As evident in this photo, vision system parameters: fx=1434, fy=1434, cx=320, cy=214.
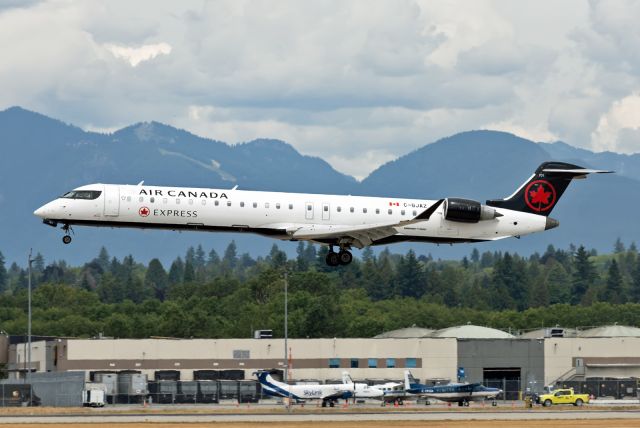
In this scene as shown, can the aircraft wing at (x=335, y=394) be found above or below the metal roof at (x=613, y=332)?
below

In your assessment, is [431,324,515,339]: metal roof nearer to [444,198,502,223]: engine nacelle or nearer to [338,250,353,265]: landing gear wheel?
[444,198,502,223]: engine nacelle

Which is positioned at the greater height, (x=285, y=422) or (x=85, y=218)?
(x=85, y=218)

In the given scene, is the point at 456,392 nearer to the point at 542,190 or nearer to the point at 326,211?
the point at 542,190

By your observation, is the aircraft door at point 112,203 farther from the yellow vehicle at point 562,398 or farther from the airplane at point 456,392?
the yellow vehicle at point 562,398

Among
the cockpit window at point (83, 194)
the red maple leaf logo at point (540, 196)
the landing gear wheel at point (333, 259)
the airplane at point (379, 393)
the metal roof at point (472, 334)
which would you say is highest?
the red maple leaf logo at point (540, 196)

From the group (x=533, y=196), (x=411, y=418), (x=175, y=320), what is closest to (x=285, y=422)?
(x=411, y=418)

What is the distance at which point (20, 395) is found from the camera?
342ft

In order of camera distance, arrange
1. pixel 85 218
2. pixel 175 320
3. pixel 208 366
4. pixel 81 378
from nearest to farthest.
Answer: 1. pixel 85 218
2. pixel 81 378
3. pixel 208 366
4. pixel 175 320

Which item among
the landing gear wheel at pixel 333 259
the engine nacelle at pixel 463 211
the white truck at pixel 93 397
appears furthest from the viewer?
the white truck at pixel 93 397

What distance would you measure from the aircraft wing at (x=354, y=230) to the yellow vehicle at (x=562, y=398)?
31039 millimetres

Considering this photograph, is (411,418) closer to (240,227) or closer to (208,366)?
(240,227)

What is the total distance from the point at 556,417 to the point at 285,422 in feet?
57.2

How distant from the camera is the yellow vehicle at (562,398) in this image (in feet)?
348

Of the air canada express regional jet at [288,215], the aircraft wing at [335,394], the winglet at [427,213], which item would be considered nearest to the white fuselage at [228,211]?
the air canada express regional jet at [288,215]
